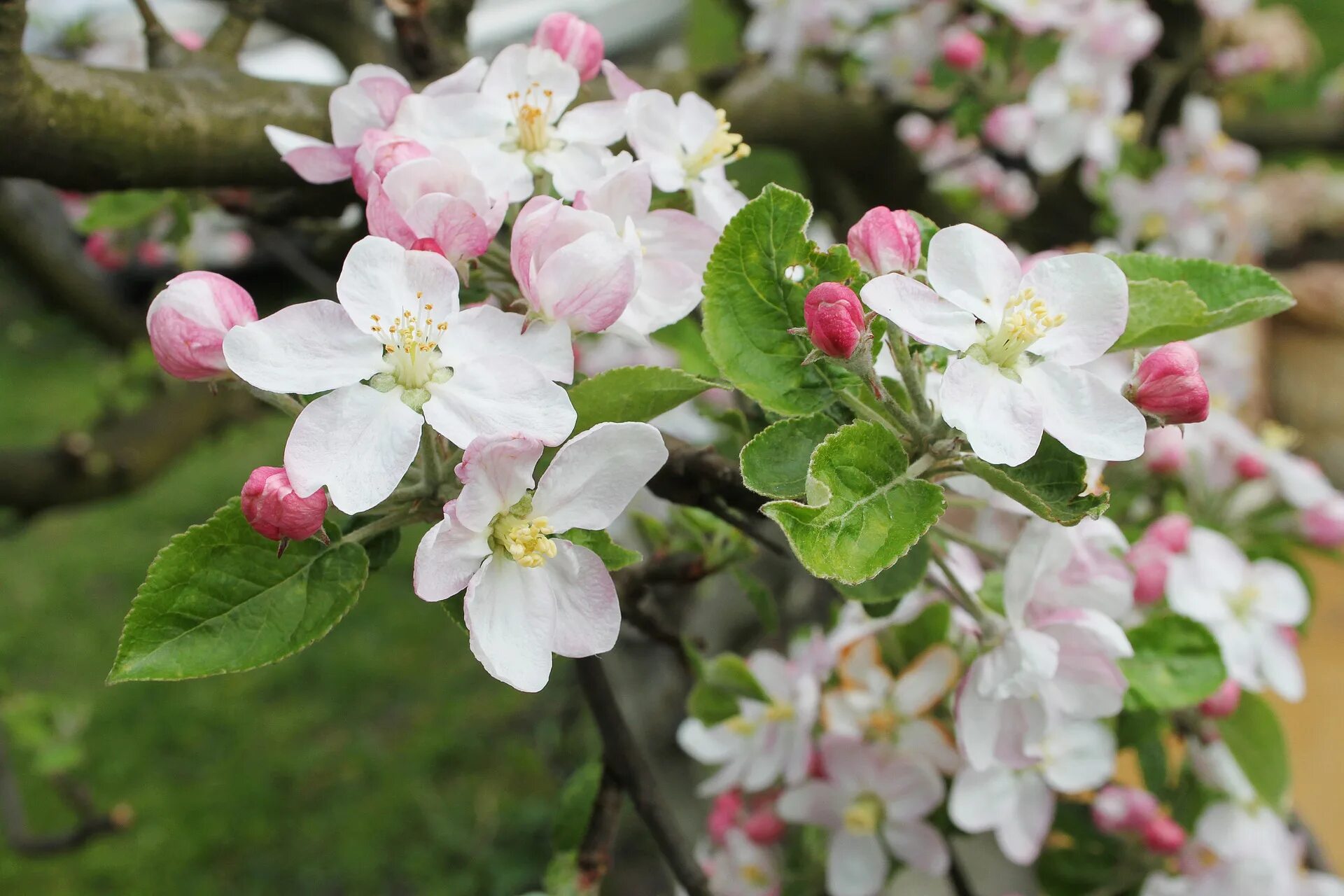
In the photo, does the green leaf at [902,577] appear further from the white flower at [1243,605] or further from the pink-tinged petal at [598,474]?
the white flower at [1243,605]

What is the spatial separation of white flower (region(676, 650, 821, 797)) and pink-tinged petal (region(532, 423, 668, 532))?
513 millimetres

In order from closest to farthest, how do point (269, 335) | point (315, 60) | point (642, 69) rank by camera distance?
point (269, 335)
point (642, 69)
point (315, 60)

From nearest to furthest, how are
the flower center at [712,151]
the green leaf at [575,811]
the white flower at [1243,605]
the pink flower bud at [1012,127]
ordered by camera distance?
the flower center at [712,151] < the green leaf at [575,811] < the white flower at [1243,605] < the pink flower bud at [1012,127]

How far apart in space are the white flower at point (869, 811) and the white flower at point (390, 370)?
0.60m

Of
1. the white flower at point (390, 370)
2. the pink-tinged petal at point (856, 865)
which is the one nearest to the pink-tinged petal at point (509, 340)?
the white flower at point (390, 370)

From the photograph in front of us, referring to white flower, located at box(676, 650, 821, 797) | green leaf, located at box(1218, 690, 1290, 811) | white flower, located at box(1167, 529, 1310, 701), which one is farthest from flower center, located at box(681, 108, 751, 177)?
green leaf, located at box(1218, 690, 1290, 811)

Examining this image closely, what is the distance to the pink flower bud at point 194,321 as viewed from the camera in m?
0.55

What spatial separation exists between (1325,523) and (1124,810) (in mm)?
456

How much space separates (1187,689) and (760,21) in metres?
1.64

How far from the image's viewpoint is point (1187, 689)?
2.69 feet

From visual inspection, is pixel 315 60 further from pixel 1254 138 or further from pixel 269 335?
pixel 269 335

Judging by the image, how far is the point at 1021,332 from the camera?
583mm

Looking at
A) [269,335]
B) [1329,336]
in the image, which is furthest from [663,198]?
[1329,336]

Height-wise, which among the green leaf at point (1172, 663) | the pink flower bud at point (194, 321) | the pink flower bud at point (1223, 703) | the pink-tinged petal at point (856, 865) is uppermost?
the pink flower bud at point (194, 321)
